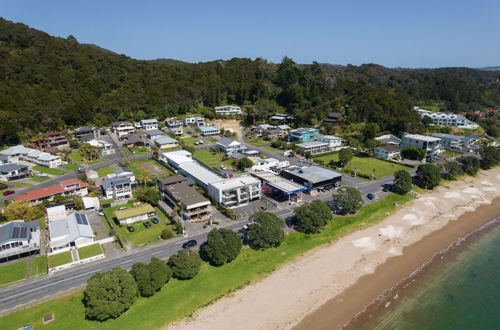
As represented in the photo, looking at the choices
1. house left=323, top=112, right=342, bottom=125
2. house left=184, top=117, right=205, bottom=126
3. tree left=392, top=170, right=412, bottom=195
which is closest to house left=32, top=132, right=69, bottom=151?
house left=184, top=117, right=205, bottom=126

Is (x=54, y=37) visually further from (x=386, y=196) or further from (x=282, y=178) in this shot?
(x=386, y=196)

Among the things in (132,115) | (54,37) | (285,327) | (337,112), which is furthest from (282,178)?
(54,37)

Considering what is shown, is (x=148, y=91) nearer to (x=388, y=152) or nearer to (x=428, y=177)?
(x=388, y=152)

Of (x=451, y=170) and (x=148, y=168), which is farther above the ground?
(x=148, y=168)

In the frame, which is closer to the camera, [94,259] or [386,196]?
[94,259]

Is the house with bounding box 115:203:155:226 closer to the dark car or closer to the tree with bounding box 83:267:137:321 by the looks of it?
the dark car

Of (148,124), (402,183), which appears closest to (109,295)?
(402,183)

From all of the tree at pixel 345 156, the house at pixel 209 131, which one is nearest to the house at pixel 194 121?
the house at pixel 209 131
